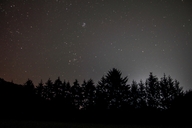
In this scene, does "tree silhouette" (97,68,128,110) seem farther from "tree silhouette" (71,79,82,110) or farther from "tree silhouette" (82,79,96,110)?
"tree silhouette" (71,79,82,110)

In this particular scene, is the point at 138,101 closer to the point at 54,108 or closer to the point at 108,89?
the point at 108,89

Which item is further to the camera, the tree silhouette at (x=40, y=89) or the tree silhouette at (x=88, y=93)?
the tree silhouette at (x=40, y=89)

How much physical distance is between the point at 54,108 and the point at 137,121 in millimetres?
19628

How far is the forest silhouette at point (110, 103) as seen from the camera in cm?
2162

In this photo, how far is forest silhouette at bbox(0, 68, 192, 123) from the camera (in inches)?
851

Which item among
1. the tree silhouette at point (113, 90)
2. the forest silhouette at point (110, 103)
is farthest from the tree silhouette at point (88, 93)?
the tree silhouette at point (113, 90)

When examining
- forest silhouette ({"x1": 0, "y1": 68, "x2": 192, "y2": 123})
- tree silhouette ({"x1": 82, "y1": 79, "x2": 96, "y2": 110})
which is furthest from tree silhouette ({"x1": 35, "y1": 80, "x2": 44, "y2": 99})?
tree silhouette ({"x1": 82, "y1": 79, "x2": 96, "y2": 110})

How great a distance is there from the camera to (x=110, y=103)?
25859 mm

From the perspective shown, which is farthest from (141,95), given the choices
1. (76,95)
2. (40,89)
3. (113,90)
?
(40,89)

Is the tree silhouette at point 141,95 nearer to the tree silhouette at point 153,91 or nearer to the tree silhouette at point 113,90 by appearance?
the tree silhouette at point 153,91

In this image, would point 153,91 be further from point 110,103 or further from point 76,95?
point 76,95

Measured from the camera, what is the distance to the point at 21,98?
28203 millimetres

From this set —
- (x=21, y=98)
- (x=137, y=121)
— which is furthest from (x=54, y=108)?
(x=137, y=121)

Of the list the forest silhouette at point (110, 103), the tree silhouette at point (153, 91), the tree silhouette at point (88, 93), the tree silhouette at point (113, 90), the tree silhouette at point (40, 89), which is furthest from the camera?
the tree silhouette at point (40, 89)
